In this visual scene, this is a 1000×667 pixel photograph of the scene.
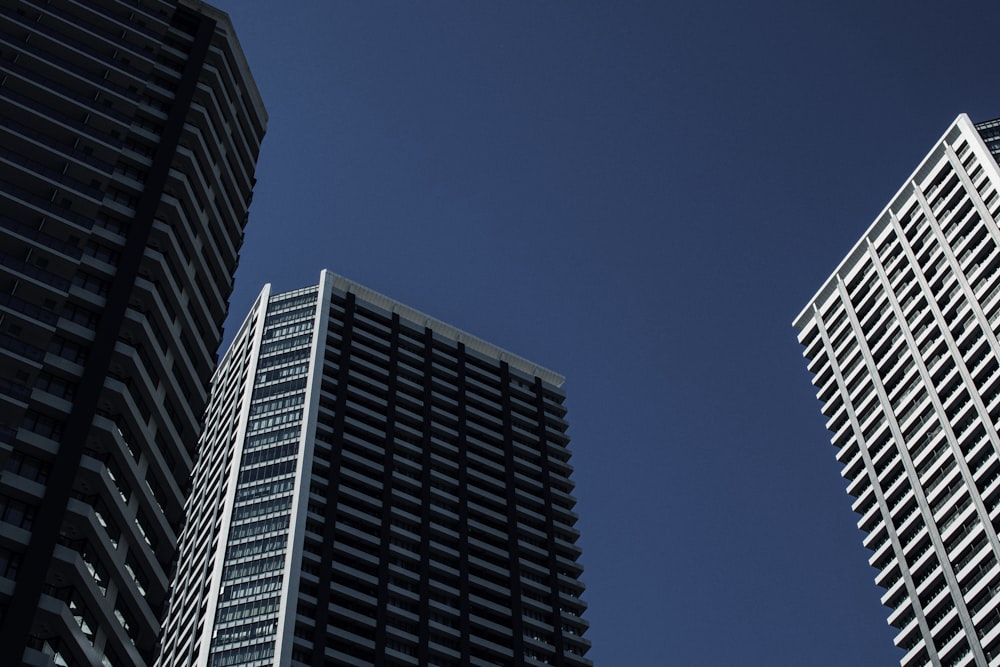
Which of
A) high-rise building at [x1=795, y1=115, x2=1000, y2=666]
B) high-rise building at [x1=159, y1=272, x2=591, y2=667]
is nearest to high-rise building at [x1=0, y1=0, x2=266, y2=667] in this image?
high-rise building at [x1=159, y1=272, x2=591, y2=667]

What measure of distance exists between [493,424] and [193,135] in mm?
70439

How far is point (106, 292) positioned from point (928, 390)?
7853 centimetres

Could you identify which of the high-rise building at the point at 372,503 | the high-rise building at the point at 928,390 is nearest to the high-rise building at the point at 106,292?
the high-rise building at the point at 372,503

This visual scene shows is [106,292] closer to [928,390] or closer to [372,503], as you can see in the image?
[372,503]

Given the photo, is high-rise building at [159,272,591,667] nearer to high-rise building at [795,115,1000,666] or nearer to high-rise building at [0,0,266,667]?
high-rise building at [795,115,1000,666]

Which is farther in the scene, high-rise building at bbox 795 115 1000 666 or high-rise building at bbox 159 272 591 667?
high-rise building at bbox 159 272 591 667

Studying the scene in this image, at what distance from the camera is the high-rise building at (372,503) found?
128 metres

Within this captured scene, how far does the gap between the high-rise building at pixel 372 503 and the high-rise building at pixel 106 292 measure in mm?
39155

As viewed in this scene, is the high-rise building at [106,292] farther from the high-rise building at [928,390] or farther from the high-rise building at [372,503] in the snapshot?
the high-rise building at [928,390]

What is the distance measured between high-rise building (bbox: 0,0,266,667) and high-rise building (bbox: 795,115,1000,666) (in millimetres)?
65447

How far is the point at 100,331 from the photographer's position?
8150cm

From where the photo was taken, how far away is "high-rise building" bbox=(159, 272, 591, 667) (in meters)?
128

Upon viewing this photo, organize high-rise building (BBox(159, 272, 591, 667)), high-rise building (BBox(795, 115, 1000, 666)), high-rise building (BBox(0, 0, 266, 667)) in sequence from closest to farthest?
high-rise building (BBox(0, 0, 266, 667)) → high-rise building (BBox(795, 115, 1000, 666)) → high-rise building (BBox(159, 272, 591, 667))

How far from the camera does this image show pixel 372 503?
13975 cm
